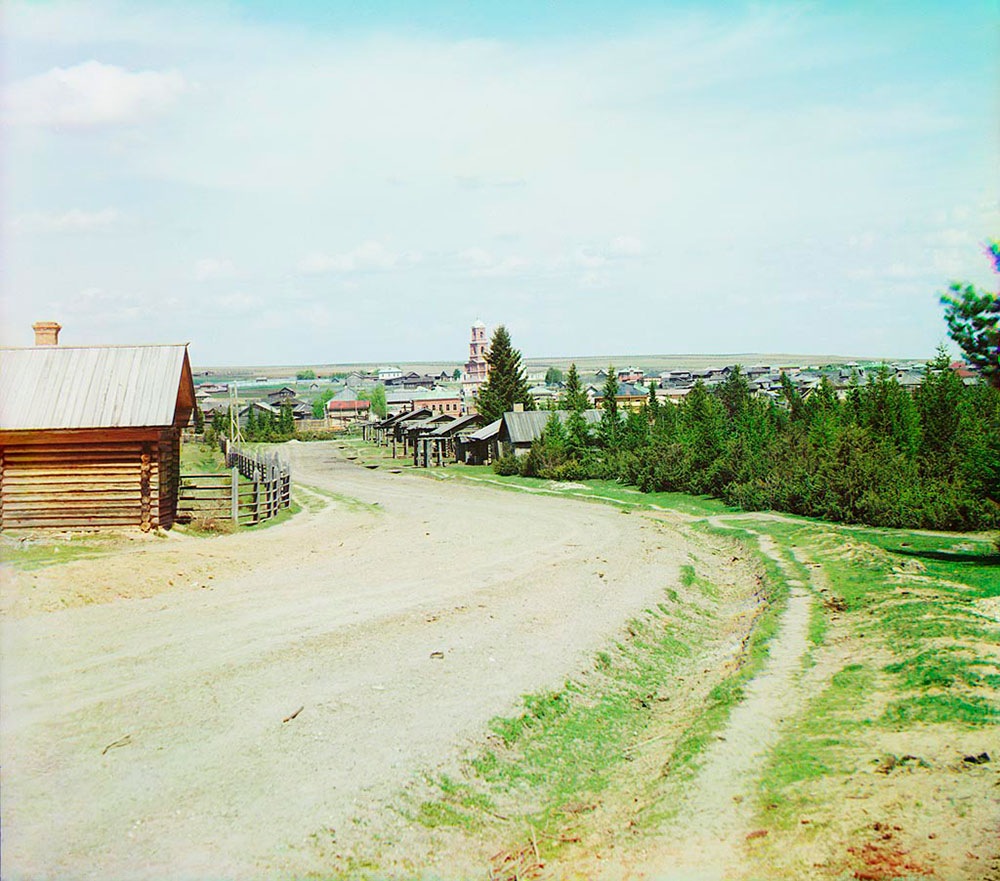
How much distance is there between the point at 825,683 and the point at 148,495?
1747cm

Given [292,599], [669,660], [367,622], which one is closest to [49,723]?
[367,622]

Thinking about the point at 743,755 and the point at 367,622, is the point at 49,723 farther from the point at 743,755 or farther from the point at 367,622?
the point at 743,755

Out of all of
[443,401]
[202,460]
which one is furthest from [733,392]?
[443,401]

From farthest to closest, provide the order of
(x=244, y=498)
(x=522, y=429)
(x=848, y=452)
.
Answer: (x=522, y=429) → (x=244, y=498) → (x=848, y=452)

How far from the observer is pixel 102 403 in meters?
21.8

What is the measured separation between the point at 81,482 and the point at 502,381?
5541 cm

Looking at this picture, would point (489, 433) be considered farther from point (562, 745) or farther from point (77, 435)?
point (562, 745)

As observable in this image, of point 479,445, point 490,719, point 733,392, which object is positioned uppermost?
point 733,392

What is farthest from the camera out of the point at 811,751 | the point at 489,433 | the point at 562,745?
the point at 489,433

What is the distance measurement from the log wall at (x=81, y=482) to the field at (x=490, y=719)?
2.55 meters

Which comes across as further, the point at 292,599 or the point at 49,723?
the point at 292,599

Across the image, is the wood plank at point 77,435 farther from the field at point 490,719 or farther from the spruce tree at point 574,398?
the spruce tree at point 574,398

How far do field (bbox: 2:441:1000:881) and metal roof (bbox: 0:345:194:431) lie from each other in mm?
3846

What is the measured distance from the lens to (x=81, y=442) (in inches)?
852
